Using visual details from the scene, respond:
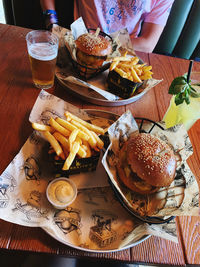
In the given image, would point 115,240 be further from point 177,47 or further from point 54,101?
point 177,47

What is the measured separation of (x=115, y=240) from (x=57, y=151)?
0.50 m

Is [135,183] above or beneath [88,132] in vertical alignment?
beneath

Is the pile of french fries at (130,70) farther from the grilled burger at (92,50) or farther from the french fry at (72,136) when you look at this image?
the french fry at (72,136)

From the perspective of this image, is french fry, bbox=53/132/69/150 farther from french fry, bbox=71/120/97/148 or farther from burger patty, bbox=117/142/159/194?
burger patty, bbox=117/142/159/194

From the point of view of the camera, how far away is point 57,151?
3.50ft

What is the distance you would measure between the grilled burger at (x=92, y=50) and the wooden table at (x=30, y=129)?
33 centimetres

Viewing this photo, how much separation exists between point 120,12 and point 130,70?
4.02 feet

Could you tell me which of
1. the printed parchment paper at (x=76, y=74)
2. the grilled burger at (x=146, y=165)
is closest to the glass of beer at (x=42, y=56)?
Result: the printed parchment paper at (x=76, y=74)

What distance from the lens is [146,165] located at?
1147mm

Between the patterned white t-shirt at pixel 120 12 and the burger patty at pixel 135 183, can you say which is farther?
the patterned white t-shirt at pixel 120 12

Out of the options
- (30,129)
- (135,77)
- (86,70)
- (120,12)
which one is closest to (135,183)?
(30,129)

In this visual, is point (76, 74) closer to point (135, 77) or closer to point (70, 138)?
point (135, 77)

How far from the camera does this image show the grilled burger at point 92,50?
170cm

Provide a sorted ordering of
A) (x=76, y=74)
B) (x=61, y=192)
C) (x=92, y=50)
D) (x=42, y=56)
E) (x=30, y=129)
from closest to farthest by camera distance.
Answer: (x=61, y=192) → (x=30, y=129) → (x=42, y=56) → (x=92, y=50) → (x=76, y=74)
